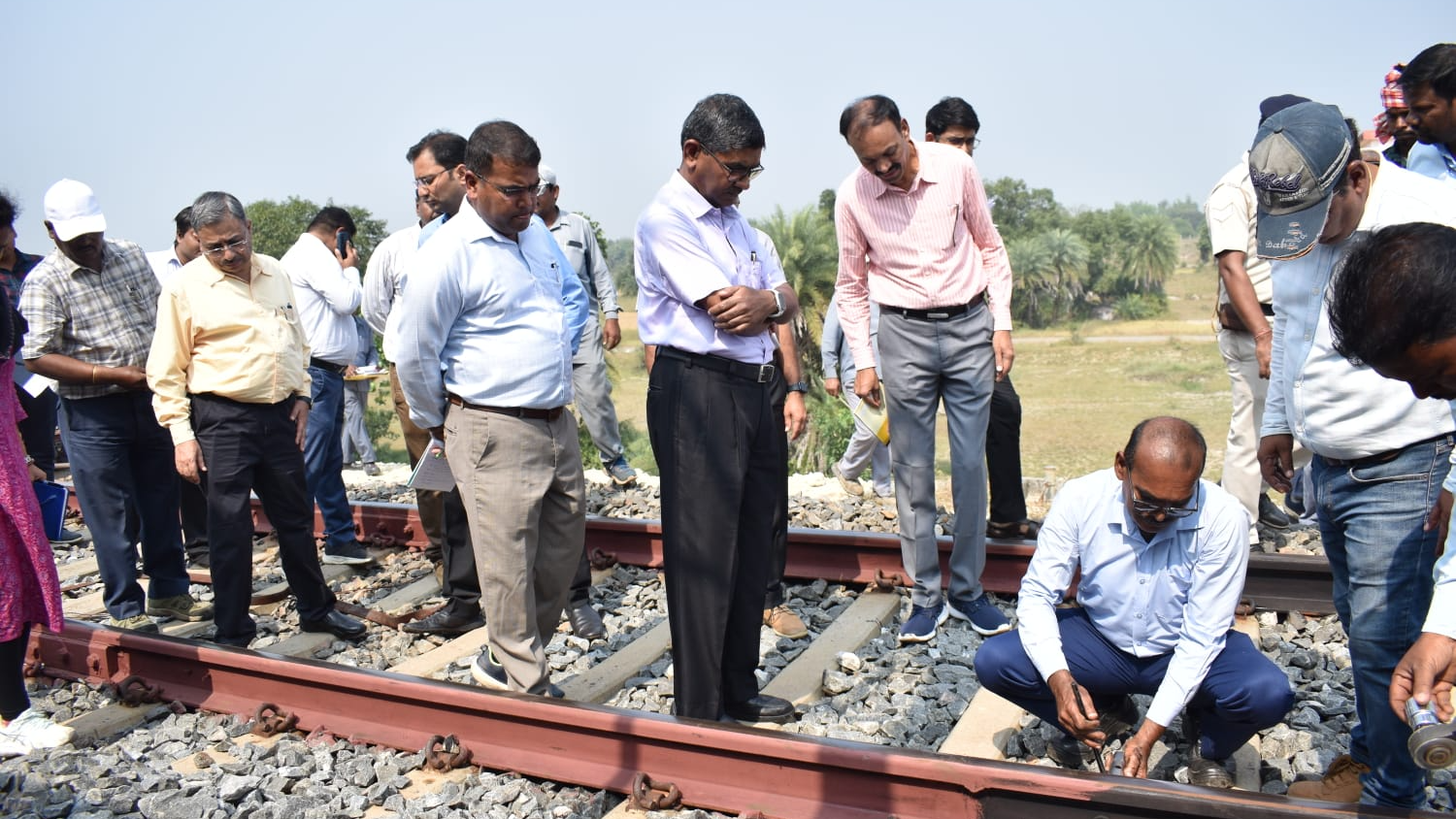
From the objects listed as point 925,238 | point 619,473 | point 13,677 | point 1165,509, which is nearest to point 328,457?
point 619,473

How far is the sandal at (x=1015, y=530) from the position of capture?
5.99 meters

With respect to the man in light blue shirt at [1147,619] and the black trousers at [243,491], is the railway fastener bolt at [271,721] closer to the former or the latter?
the black trousers at [243,491]

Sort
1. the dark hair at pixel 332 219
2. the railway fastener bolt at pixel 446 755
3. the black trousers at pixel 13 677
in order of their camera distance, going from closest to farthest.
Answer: the railway fastener bolt at pixel 446 755
the black trousers at pixel 13 677
the dark hair at pixel 332 219

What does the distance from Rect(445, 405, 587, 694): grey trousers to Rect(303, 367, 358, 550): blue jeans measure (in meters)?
2.82

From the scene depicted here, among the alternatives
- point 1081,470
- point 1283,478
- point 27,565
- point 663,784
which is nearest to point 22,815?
point 27,565

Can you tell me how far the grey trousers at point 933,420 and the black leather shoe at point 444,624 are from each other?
221 cm

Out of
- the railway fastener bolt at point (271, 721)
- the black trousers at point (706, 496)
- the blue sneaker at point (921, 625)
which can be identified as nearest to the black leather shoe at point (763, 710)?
the black trousers at point (706, 496)

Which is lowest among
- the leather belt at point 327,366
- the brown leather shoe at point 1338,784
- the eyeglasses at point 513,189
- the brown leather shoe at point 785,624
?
the brown leather shoe at point 785,624

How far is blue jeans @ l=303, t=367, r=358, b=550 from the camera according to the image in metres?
6.66

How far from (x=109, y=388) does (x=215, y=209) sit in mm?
1245

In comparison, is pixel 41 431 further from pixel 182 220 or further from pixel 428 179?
pixel 428 179

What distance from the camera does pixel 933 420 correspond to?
506cm

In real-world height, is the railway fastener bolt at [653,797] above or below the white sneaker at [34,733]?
above

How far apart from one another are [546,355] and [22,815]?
7.62ft
